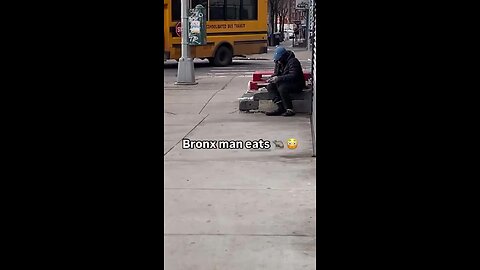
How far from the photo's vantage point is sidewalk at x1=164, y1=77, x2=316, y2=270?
168 inches

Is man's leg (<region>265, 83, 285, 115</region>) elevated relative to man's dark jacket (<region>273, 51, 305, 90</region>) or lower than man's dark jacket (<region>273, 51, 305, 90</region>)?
Result: lower

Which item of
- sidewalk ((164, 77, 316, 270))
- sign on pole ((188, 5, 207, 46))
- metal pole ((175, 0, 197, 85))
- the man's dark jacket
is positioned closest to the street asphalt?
sidewalk ((164, 77, 316, 270))

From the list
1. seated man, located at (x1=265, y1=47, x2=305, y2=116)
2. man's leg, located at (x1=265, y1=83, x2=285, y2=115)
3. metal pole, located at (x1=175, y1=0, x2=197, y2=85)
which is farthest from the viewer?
metal pole, located at (x1=175, y1=0, x2=197, y2=85)

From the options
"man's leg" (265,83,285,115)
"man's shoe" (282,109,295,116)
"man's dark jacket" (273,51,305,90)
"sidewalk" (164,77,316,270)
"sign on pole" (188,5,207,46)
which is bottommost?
"sidewalk" (164,77,316,270)

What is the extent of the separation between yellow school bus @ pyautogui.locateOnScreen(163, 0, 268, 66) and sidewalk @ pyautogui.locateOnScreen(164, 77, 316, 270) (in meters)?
11.0

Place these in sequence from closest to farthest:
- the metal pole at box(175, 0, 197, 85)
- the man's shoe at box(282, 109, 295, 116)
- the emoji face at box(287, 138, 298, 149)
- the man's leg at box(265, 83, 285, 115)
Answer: the emoji face at box(287, 138, 298, 149) < the man's shoe at box(282, 109, 295, 116) < the man's leg at box(265, 83, 285, 115) < the metal pole at box(175, 0, 197, 85)

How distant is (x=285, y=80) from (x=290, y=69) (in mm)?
192

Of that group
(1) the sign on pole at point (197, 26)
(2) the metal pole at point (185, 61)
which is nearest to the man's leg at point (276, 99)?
(2) the metal pole at point (185, 61)

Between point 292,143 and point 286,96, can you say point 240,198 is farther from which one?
point 286,96

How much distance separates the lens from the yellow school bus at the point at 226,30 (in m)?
20.6

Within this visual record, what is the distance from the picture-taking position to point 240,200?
561 centimetres

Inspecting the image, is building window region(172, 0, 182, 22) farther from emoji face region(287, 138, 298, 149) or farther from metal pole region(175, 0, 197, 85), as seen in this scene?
emoji face region(287, 138, 298, 149)
